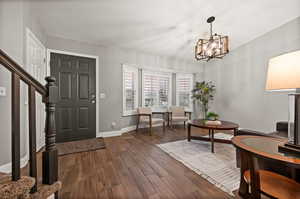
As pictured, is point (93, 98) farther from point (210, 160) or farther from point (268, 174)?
point (268, 174)

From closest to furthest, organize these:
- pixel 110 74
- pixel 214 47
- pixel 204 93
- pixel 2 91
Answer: pixel 2 91
pixel 214 47
pixel 110 74
pixel 204 93

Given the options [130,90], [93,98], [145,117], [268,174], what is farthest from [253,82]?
[93,98]

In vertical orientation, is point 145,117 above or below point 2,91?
below

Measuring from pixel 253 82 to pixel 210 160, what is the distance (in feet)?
10.2

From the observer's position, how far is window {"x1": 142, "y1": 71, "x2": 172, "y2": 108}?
4.75 meters

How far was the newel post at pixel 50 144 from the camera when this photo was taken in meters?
1.14

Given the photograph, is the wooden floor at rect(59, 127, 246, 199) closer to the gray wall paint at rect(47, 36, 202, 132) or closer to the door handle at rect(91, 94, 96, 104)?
the gray wall paint at rect(47, 36, 202, 132)

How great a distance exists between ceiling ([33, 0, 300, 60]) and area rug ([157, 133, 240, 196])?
109 inches

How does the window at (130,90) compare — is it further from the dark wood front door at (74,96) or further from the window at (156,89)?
the dark wood front door at (74,96)

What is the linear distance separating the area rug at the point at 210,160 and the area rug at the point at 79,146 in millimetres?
1376

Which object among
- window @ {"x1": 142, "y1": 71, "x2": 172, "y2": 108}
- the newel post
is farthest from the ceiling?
the newel post

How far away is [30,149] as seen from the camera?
1013mm

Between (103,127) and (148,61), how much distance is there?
2514 mm

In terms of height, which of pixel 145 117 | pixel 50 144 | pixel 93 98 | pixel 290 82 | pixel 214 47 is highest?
pixel 214 47
